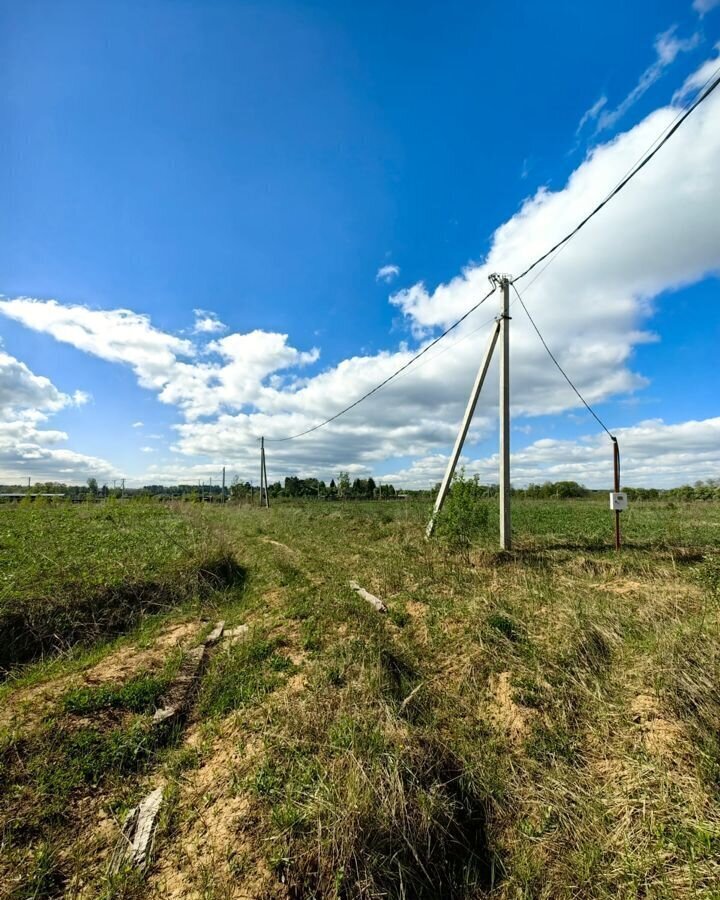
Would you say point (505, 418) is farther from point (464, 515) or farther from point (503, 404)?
point (464, 515)

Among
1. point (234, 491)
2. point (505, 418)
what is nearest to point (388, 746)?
point (505, 418)

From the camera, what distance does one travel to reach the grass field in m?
2.71

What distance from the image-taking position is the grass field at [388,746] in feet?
8.87

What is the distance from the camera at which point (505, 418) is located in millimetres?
10219

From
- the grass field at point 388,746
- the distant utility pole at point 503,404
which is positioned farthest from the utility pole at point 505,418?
the grass field at point 388,746

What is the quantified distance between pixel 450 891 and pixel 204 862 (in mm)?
1628

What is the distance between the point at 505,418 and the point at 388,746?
823 cm

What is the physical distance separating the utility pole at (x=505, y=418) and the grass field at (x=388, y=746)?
9.29 ft

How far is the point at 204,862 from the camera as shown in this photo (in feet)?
9.16

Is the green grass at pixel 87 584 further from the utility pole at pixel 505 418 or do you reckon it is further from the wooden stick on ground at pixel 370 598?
the utility pole at pixel 505 418

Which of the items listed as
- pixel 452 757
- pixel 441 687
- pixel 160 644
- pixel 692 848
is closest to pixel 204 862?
pixel 452 757

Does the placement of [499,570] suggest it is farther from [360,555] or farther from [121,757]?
[121,757]

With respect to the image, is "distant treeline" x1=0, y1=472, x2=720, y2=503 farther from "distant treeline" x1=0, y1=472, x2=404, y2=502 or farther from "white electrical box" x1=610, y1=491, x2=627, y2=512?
"white electrical box" x1=610, y1=491, x2=627, y2=512

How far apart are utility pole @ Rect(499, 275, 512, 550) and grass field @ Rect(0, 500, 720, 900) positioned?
283cm
